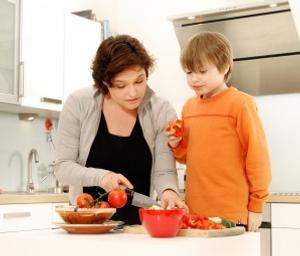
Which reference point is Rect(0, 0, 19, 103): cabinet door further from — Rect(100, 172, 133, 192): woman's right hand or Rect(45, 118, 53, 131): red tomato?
Rect(100, 172, 133, 192): woman's right hand

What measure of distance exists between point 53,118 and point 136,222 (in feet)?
6.72

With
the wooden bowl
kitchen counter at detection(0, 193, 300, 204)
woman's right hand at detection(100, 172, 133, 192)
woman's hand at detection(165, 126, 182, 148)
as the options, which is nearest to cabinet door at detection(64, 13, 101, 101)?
kitchen counter at detection(0, 193, 300, 204)

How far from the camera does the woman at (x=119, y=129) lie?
5.76 ft

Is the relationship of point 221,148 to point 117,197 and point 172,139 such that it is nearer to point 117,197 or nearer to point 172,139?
point 172,139

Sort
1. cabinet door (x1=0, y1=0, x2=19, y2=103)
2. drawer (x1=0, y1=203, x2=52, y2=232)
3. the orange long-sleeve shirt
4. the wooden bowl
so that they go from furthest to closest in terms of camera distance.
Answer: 1. cabinet door (x1=0, y1=0, x2=19, y2=103)
2. drawer (x1=0, y1=203, x2=52, y2=232)
3. the orange long-sleeve shirt
4. the wooden bowl

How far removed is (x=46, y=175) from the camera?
12.1 feet

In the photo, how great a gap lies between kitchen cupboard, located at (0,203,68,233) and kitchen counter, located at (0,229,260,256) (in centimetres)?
132

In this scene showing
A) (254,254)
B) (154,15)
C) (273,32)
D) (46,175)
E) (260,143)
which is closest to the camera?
(254,254)

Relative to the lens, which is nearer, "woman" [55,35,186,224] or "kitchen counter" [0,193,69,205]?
"woman" [55,35,186,224]

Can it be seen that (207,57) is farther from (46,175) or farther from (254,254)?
(46,175)

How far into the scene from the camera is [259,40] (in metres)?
3.28

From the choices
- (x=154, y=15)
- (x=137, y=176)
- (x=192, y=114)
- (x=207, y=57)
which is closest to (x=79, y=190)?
(x=137, y=176)

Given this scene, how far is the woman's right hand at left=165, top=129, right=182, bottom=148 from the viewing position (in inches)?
69.4

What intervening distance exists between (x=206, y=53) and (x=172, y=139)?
1.06ft
